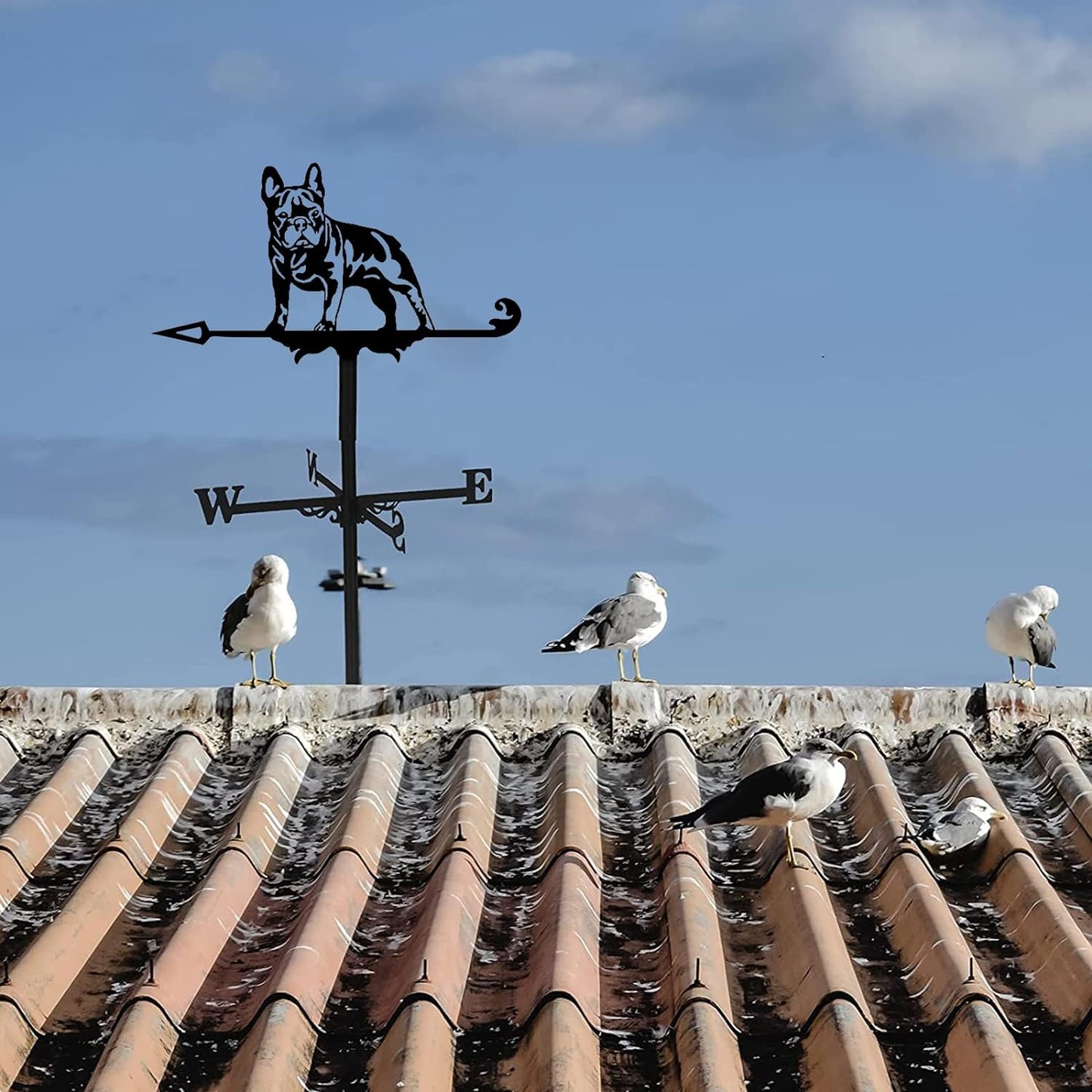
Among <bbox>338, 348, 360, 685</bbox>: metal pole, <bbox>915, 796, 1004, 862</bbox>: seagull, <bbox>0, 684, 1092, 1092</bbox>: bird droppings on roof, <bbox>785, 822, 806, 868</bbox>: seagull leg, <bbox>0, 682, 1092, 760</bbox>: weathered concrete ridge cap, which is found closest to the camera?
<bbox>0, 684, 1092, 1092</bbox>: bird droppings on roof

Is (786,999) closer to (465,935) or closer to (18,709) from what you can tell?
(465,935)

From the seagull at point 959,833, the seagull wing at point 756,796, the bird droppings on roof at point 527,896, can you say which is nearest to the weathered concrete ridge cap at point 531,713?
the bird droppings on roof at point 527,896

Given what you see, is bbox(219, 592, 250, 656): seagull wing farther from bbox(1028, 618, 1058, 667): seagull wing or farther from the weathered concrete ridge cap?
bbox(1028, 618, 1058, 667): seagull wing

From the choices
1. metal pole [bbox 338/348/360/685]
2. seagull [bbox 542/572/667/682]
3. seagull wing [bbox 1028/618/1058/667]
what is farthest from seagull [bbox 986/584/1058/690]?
metal pole [bbox 338/348/360/685]

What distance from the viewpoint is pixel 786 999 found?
4.20 metres

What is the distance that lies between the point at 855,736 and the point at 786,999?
82.5 inches

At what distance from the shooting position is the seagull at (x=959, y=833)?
509 centimetres

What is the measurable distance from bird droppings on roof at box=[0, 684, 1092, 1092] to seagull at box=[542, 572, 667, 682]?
320 millimetres

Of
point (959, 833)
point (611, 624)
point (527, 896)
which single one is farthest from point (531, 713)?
point (959, 833)

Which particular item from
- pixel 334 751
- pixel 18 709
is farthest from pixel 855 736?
pixel 18 709

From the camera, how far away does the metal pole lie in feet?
22.5

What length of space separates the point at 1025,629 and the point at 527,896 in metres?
2.83

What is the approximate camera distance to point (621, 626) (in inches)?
263

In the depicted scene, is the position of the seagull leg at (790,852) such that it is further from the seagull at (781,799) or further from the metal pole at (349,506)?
the metal pole at (349,506)
